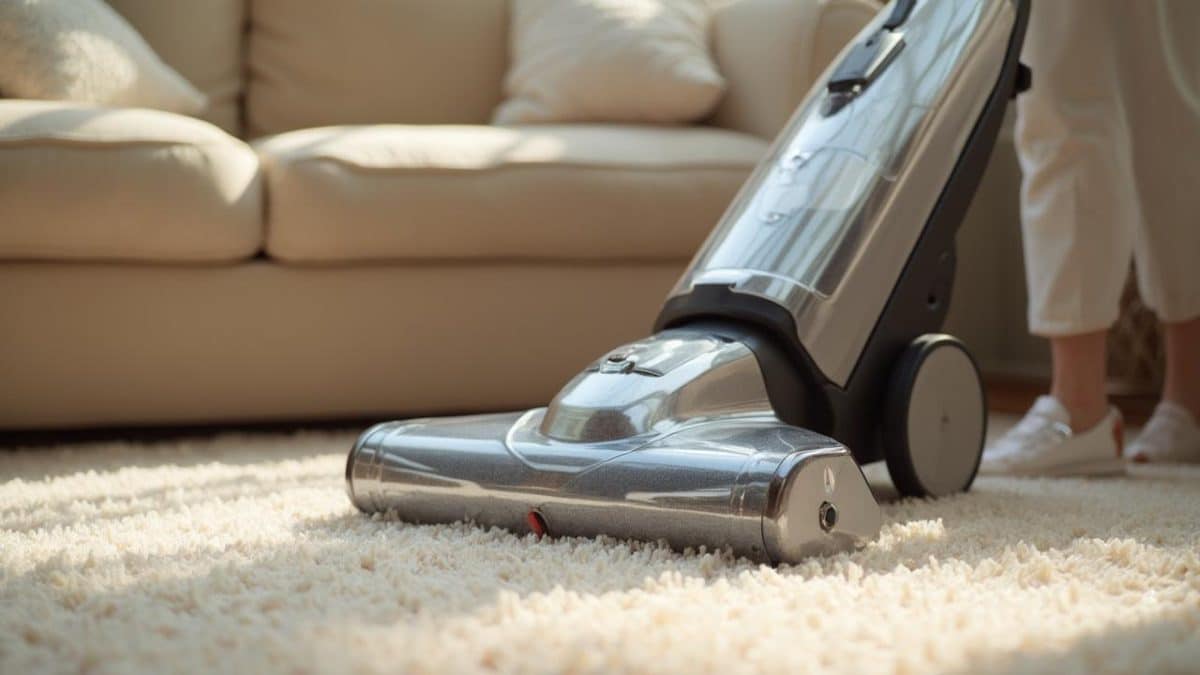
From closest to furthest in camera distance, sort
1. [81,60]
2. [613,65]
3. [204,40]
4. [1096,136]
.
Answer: [1096,136]
[81,60]
[613,65]
[204,40]

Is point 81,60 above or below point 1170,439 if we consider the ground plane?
above

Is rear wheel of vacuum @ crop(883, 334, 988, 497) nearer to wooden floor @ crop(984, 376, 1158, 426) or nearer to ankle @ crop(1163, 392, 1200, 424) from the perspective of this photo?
ankle @ crop(1163, 392, 1200, 424)

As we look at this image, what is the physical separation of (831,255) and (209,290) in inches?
34.0

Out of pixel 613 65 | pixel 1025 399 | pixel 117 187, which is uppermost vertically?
pixel 613 65

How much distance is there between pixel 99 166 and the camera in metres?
A: 1.52

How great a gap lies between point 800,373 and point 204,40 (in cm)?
147

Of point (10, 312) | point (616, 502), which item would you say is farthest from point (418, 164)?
point (616, 502)

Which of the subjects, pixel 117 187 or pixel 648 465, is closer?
pixel 648 465

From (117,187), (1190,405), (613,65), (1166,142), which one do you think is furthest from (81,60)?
(1190,405)

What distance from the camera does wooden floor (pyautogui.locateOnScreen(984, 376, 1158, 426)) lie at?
80.0 inches

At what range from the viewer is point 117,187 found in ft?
5.03

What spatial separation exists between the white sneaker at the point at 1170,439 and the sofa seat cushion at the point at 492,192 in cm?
62

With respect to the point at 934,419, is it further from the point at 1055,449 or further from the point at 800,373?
the point at 1055,449

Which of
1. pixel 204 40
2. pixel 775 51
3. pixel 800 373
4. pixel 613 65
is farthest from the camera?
pixel 204 40
